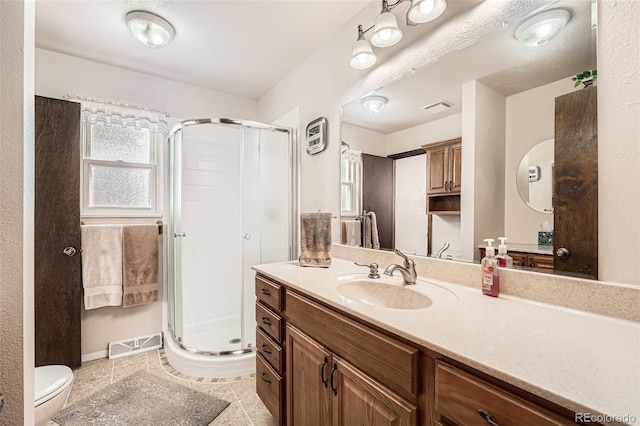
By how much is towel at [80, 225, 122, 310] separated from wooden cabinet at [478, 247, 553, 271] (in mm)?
2698

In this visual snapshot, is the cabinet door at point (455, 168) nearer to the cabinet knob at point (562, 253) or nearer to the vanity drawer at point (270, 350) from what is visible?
the cabinet knob at point (562, 253)

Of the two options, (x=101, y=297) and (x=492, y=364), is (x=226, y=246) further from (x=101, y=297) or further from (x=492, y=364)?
(x=492, y=364)

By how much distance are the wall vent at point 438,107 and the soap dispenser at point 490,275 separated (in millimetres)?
682

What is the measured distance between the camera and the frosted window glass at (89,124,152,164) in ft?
7.50

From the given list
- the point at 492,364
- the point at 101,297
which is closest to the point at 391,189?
the point at 492,364

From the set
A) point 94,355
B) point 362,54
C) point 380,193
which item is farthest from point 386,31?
point 94,355

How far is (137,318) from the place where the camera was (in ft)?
8.04

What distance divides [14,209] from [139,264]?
6.21 feet

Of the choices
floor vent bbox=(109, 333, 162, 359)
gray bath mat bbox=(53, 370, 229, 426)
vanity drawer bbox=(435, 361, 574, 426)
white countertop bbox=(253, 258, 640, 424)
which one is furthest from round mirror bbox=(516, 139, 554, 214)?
floor vent bbox=(109, 333, 162, 359)

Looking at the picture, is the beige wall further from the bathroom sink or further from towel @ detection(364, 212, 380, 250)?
towel @ detection(364, 212, 380, 250)

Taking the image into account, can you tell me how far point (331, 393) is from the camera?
1.03m

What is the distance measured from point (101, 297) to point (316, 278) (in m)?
1.97

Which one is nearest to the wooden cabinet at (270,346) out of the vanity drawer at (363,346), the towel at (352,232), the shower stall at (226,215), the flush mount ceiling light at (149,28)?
the vanity drawer at (363,346)

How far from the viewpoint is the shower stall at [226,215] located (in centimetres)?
236
